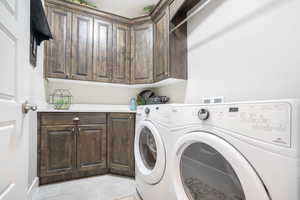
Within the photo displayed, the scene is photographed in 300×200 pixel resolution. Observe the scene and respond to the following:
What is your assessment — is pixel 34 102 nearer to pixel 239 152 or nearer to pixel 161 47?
pixel 161 47

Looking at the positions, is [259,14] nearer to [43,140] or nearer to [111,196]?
[111,196]

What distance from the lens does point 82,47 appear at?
2.14m

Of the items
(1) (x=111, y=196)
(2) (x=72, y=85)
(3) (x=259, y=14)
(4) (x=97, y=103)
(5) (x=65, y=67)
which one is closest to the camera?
(3) (x=259, y=14)

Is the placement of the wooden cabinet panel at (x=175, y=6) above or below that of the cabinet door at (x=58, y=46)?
above

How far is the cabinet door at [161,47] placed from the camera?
194cm

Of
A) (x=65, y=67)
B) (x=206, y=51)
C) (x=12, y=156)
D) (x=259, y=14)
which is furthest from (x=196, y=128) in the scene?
(x=65, y=67)

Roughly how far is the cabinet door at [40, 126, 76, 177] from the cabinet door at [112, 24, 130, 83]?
1.02m

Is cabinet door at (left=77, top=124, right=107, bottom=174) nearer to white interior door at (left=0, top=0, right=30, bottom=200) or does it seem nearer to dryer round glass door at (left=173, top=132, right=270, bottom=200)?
white interior door at (left=0, top=0, right=30, bottom=200)

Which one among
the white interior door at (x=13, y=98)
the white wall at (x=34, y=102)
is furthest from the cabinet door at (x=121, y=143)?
the white interior door at (x=13, y=98)

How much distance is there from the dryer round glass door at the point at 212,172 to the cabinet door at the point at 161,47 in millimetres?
1224

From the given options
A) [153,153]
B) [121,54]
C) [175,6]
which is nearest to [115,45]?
[121,54]

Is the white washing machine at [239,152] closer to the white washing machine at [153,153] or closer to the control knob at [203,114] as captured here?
the control knob at [203,114]

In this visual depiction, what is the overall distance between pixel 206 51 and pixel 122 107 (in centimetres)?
165

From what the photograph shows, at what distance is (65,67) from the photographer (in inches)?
80.8
